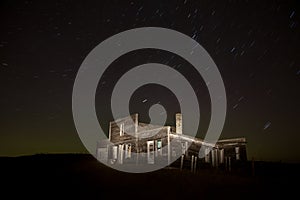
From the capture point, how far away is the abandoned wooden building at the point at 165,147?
1975 cm

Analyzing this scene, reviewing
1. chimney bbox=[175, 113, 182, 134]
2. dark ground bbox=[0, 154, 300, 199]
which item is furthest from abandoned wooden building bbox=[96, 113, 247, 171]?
dark ground bbox=[0, 154, 300, 199]

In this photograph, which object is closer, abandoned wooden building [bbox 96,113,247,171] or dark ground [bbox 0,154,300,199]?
dark ground [bbox 0,154,300,199]

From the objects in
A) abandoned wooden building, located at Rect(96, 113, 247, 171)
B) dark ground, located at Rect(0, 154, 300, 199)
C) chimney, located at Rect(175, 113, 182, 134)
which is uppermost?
chimney, located at Rect(175, 113, 182, 134)

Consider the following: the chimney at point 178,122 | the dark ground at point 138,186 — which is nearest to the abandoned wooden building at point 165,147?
the chimney at point 178,122

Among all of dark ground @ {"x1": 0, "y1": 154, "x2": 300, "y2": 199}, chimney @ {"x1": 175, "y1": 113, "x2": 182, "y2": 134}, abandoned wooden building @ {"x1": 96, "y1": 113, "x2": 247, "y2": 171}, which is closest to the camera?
dark ground @ {"x1": 0, "y1": 154, "x2": 300, "y2": 199}

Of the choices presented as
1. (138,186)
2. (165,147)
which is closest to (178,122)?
(165,147)

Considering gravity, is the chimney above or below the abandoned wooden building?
above

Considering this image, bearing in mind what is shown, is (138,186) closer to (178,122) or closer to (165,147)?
(165,147)

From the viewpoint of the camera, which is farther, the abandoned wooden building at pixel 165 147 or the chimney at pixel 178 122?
the chimney at pixel 178 122

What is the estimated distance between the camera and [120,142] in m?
24.1

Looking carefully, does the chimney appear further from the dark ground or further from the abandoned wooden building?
the dark ground

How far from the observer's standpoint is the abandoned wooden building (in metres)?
19.8

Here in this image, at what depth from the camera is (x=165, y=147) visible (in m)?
19.8

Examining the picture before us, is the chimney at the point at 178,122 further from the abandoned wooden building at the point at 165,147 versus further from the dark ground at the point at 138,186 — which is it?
the dark ground at the point at 138,186
